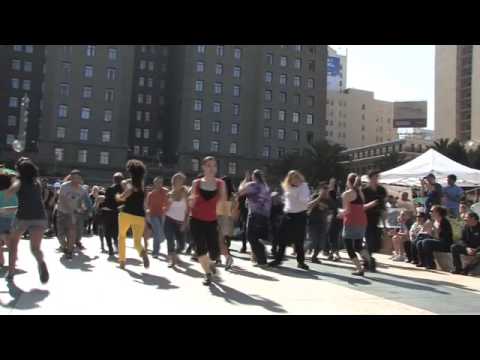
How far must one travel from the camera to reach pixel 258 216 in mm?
10703

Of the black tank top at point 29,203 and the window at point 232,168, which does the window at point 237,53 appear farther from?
the black tank top at point 29,203

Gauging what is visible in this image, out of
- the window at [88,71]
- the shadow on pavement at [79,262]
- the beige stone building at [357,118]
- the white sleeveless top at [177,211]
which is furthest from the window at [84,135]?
the beige stone building at [357,118]

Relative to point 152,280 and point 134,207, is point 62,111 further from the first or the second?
point 152,280

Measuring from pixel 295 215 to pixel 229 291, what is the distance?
3.36 metres

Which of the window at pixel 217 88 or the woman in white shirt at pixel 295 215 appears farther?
the window at pixel 217 88

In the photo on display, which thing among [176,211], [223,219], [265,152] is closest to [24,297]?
[176,211]

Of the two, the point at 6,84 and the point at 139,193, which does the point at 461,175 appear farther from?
the point at 6,84

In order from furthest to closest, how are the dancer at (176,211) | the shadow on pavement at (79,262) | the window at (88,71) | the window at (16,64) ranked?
the window at (16,64) → the window at (88,71) → the dancer at (176,211) → the shadow on pavement at (79,262)

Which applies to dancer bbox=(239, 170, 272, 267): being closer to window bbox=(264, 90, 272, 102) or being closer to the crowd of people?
the crowd of people

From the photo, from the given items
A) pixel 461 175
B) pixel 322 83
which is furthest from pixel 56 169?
pixel 461 175

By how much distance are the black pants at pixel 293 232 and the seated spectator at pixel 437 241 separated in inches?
123

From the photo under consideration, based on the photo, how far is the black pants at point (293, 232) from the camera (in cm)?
1048

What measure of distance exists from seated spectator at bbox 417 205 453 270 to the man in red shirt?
5695 mm
